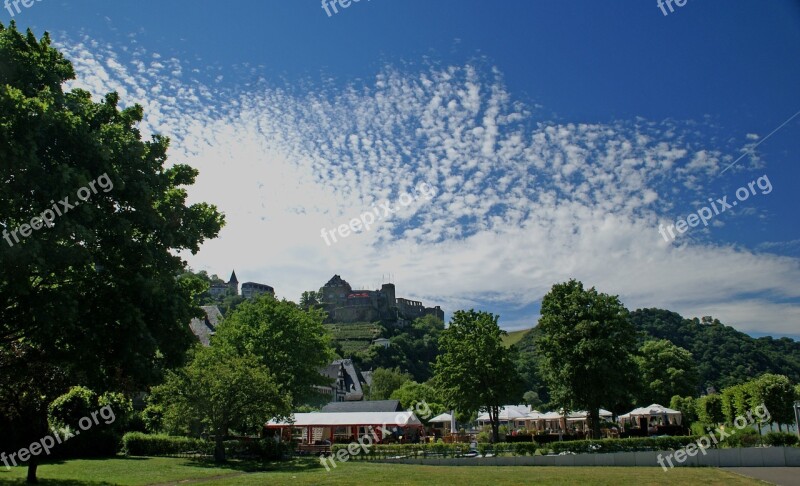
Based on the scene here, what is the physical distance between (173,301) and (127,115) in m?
6.42

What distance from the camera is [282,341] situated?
44781 mm

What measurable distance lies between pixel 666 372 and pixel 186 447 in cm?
7408

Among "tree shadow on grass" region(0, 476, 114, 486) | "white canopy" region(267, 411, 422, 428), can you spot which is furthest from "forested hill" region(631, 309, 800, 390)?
"tree shadow on grass" region(0, 476, 114, 486)

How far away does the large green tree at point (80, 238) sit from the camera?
13.0 m

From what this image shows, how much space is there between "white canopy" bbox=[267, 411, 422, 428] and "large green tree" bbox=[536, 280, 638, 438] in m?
11.2

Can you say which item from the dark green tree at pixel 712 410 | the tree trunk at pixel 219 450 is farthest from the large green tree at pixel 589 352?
the tree trunk at pixel 219 450

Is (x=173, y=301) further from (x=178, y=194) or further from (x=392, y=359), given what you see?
(x=392, y=359)

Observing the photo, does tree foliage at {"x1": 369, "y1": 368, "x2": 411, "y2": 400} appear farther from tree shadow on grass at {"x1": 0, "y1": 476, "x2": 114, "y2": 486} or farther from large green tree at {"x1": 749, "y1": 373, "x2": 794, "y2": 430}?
tree shadow on grass at {"x1": 0, "y1": 476, "x2": 114, "y2": 486}

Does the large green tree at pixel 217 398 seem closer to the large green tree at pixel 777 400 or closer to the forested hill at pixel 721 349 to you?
the large green tree at pixel 777 400

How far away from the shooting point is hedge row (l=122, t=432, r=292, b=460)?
34562 mm

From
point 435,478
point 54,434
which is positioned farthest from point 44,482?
point 435,478

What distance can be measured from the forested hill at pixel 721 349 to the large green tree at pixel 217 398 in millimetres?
100586

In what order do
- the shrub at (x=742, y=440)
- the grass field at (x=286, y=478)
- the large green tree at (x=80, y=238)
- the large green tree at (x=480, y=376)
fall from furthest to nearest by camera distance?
1. the large green tree at (x=480, y=376)
2. the shrub at (x=742, y=440)
3. the grass field at (x=286, y=478)
4. the large green tree at (x=80, y=238)

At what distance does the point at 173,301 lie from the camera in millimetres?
16688
